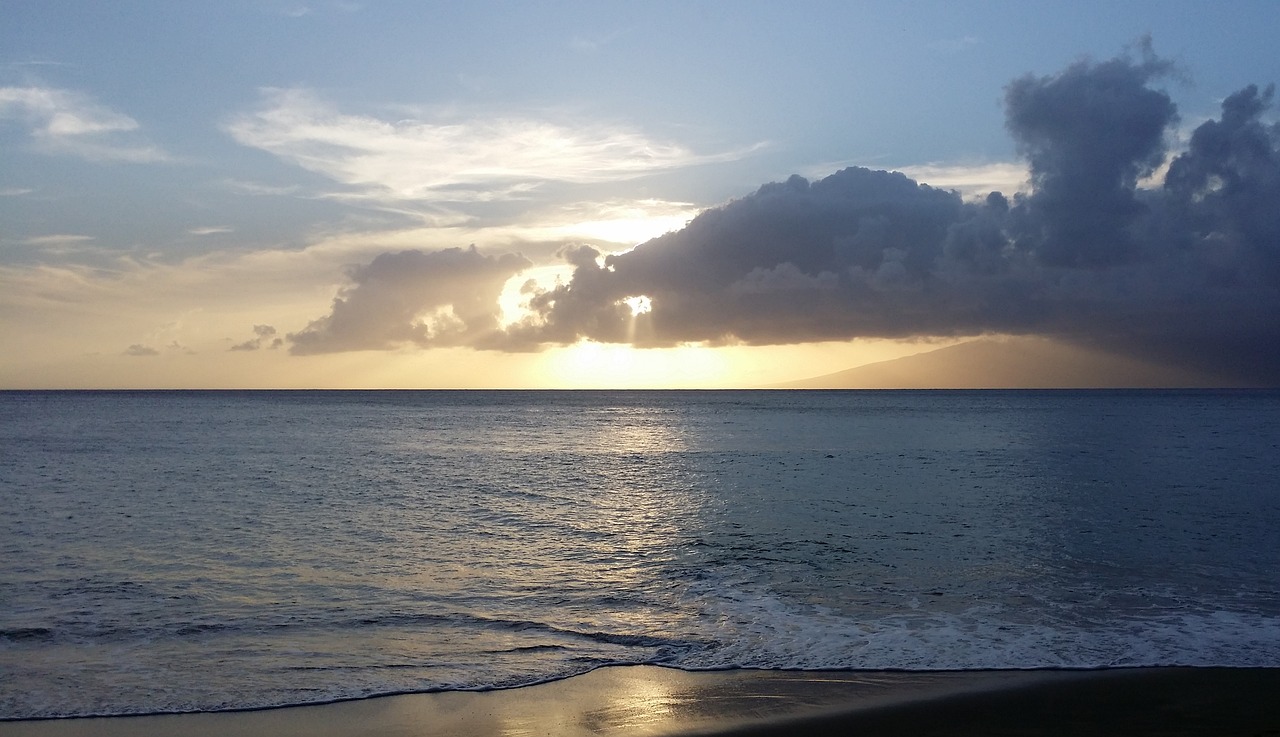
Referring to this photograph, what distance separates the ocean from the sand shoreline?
486 mm

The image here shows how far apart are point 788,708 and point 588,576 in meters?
9.03

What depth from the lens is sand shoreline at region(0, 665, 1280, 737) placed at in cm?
1085

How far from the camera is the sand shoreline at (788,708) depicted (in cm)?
1085

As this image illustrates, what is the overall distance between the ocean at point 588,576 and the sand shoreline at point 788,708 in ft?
1.59

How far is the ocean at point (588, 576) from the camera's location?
13.6 meters

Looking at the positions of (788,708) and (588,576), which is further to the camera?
(588,576)

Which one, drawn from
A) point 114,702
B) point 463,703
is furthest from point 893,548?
point 114,702

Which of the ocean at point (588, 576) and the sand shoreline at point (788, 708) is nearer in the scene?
the sand shoreline at point (788, 708)

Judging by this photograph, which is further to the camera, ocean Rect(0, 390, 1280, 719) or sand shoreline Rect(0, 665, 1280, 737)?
ocean Rect(0, 390, 1280, 719)

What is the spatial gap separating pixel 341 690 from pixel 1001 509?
26334 millimetres

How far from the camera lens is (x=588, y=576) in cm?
2002

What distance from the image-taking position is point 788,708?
1160 centimetres

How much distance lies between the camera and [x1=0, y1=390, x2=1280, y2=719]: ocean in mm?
13633

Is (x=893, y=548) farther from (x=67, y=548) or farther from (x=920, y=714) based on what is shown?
(x=67, y=548)
